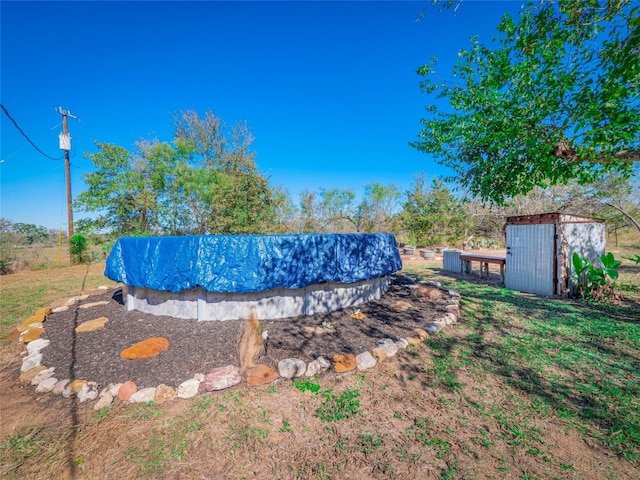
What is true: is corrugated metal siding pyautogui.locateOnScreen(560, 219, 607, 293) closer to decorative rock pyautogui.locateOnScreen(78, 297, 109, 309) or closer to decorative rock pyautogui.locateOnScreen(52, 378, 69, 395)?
decorative rock pyautogui.locateOnScreen(52, 378, 69, 395)

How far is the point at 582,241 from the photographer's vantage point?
6.18 meters

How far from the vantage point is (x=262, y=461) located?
1867 millimetres

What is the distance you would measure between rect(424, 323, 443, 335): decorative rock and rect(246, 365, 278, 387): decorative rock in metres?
2.41

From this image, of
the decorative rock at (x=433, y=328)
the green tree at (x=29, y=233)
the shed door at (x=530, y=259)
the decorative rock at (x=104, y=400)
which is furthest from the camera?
the green tree at (x=29, y=233)

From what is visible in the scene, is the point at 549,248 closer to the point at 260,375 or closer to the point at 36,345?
the point at 260,375

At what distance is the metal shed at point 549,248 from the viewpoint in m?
5.90

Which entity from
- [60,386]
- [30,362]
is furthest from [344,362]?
[30,362]

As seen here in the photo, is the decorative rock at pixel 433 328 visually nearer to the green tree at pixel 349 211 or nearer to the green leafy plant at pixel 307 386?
the green leafy plant at pixel 307 386

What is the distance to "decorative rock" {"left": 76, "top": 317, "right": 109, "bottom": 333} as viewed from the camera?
13.5ft

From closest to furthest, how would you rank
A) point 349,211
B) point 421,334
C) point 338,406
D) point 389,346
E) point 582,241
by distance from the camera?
point 338,406, point 389,346, point 421,334, point 582,241, point 349,211

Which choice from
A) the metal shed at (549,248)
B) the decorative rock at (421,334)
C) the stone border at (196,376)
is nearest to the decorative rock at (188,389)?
the stone border at (196,376)

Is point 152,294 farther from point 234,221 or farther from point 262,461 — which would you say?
point 234,221

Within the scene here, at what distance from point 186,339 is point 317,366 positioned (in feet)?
6.87

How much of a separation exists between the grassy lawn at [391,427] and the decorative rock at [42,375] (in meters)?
0.45
